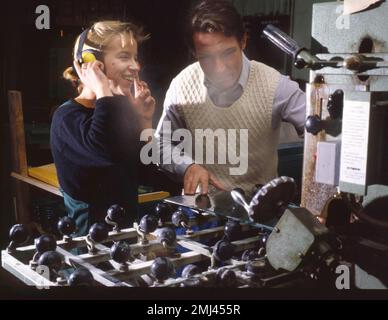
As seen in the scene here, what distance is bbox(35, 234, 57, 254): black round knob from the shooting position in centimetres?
140

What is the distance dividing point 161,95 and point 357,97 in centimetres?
100

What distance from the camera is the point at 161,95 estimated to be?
6.76ft

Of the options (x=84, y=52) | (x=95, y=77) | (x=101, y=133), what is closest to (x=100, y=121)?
(x=101, y=133)

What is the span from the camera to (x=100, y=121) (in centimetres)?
189

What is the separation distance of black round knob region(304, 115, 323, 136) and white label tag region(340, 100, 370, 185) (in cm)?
10

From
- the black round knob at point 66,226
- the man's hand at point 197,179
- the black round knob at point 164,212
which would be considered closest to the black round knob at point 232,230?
the black round knob at point 164,212

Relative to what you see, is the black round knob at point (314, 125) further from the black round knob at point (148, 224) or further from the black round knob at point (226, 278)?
→ the black round knob at point (148, 224)

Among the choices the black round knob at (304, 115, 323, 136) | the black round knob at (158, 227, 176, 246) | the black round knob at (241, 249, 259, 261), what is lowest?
the black round knob at (241, 249, 259, 261)

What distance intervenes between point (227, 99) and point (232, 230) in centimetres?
60

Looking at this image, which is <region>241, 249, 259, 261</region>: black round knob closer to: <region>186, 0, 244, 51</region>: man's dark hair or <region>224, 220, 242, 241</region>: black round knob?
<region>224, 220, 242, 241</region>: black round knob

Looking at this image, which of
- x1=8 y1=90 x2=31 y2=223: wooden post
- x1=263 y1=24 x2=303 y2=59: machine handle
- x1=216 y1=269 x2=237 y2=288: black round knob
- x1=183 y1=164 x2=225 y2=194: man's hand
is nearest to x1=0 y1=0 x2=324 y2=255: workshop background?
x1=8 y1=90 x2=31 y2=223: wooden post

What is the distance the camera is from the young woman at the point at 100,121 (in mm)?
1897
